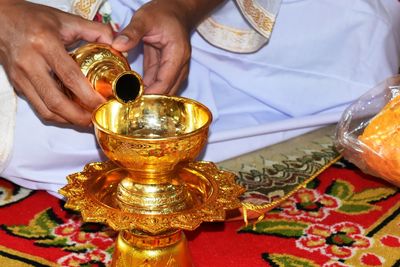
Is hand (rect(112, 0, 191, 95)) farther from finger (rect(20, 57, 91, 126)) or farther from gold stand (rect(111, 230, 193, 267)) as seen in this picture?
gold stand (rect(111, 230, 193, 267))

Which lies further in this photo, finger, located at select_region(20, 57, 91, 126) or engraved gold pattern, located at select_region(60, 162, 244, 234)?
finger, located at select_region(20, 57, 91, 126)

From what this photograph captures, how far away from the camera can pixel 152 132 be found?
1.16 meters

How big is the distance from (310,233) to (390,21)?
0.61 meters

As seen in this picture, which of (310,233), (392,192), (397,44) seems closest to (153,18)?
(310,233)

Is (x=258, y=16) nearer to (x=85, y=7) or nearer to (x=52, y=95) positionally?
(x=85, y=7)

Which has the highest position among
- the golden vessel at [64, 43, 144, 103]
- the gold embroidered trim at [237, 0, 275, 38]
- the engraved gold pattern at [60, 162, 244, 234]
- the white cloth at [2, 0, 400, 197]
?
the golden vessel at [64, 43, 144, 103]

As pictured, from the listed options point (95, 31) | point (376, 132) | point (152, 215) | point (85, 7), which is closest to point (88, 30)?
point (95, 31)

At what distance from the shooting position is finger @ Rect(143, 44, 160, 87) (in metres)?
1.39

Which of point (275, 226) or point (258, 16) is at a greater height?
point (258, 16)

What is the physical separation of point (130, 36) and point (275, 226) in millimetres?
428

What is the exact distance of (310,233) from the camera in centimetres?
138

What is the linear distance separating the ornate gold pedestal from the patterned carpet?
0.20 m

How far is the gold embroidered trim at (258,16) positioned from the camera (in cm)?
158

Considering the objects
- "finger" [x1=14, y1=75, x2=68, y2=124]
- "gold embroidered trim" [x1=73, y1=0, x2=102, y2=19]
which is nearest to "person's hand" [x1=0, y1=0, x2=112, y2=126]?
"finger" [x1=14, y1=75, x2=68, y2=124]
